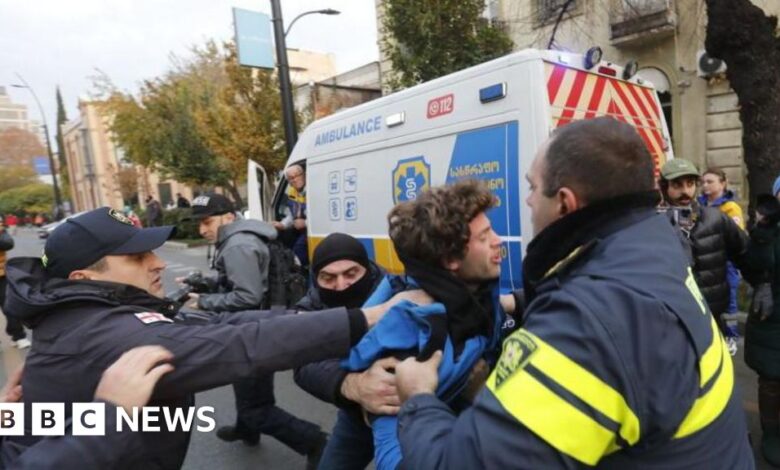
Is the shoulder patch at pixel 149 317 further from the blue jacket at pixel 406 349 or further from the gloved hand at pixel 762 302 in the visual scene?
the gloved hand at pixel 762 302

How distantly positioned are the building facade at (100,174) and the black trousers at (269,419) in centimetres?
2968

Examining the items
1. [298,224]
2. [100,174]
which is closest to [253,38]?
[298,224]

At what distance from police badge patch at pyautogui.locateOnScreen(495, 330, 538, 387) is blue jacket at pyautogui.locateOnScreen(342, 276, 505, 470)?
344 mm

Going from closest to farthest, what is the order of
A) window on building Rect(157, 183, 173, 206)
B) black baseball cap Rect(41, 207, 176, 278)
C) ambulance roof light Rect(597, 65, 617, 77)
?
black baseball cap Rect(41, 207, 176, 278) → ambulance roof light Rect(597, 65, 617, 77) → window on building Rect(157, 183, 173, 206)

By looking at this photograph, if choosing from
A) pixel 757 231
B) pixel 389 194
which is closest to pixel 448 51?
pixel 389 194

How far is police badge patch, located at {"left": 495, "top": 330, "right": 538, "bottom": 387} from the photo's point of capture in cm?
93

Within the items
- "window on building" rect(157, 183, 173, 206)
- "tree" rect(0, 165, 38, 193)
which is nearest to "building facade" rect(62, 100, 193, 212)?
"window on building" rect(157, 183, 173, 206)

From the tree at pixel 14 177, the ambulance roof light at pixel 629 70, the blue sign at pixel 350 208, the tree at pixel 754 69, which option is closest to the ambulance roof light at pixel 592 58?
the ambulance roof light at pixel 629 70

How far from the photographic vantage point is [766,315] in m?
2.71

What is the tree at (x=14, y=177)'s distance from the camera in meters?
55.3

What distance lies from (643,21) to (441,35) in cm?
408

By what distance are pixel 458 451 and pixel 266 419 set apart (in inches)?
96.3

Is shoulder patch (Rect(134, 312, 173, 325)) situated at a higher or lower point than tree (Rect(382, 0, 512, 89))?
lower

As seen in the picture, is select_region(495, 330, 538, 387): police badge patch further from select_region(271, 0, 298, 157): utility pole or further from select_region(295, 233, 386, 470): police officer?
select_region(271, 0, 298, 157): utility pole
